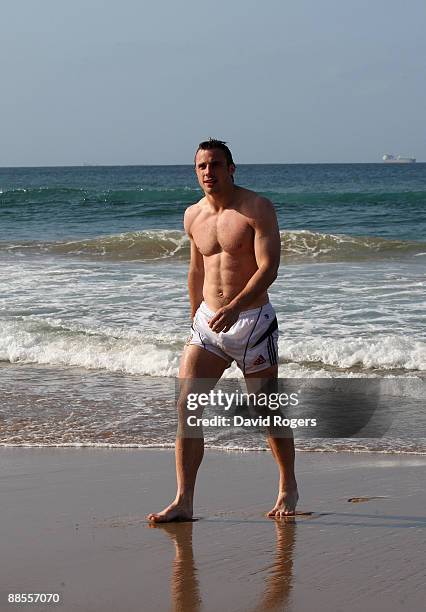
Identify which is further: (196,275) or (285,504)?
(196,275)

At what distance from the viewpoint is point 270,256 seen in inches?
173

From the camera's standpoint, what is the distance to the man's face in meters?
4.46

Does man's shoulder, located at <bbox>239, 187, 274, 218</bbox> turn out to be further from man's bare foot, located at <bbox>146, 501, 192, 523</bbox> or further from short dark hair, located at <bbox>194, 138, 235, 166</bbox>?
man's bare foot, located at <bbox>146, 501, 192, 523</bbox>

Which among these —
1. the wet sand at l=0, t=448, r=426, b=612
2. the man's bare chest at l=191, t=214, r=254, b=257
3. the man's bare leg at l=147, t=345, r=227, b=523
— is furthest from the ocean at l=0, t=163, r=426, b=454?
the man's bare chest at l=191, t=214, r=254, b=257

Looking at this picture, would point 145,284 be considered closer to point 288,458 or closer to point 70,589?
point 288,458

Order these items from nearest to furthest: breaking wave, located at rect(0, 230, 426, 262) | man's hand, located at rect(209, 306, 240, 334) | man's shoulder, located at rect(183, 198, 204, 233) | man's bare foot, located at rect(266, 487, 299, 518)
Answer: man's hand, located at rect(209, 306, 240, 334) < man's bare foot, located at rect(266, 487, 299, 518) < man's shoulder, located at rect(183, 198, 204, 233) < breaking wave, located at rect(0, 230, 426, 262)

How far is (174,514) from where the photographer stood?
14.7 ft

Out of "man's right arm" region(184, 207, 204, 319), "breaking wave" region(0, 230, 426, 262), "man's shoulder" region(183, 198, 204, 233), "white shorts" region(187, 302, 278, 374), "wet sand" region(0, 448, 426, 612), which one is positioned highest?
"man's shoulder" region(183, 198, 204, 233)

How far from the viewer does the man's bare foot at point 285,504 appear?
456cm

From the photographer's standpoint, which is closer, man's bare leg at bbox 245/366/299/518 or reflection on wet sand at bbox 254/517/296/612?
reflection on wet sand at bbox 254/517/296/612

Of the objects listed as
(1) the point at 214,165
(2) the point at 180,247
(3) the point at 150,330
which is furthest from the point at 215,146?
(2) the point at 180,247

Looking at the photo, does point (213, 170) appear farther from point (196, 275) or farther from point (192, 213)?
point (196, 275)

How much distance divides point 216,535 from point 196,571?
0.46m

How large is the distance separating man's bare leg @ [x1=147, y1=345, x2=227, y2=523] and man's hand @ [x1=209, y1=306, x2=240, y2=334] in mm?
188
